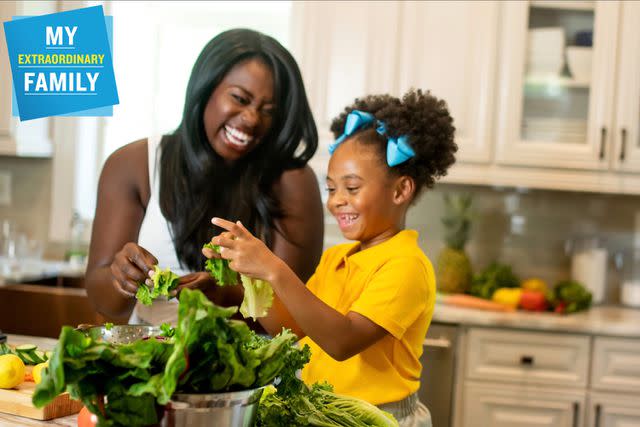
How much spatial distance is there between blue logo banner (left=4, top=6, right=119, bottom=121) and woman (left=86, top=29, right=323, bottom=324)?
0.51m

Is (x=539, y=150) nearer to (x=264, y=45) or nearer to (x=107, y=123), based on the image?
(x=264, y=45)

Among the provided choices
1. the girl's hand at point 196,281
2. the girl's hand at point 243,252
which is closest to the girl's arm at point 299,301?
the girl's hand at point 243,252

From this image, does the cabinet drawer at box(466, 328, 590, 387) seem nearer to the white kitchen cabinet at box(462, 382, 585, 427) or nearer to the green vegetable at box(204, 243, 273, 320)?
the white kitchen cabinet at box(462, 382, 585, 427)

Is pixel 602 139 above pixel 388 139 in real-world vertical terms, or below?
above

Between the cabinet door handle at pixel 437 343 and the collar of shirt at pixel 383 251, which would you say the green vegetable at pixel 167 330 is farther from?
the cabinet door handle at pixel 437 343

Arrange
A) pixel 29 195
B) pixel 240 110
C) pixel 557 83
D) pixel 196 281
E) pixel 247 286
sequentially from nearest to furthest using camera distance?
pixel 247 286 < pixel 196 281 < pixel 240 110 < pixel 557 83 < pixel 29 195

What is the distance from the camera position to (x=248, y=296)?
1222 mm

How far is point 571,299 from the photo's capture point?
2.51 metres

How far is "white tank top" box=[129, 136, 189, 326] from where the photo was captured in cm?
180

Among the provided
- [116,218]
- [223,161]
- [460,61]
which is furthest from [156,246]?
[460,61]

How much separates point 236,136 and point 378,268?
51 centimetres

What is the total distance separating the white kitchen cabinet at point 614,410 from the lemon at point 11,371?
5.57ft

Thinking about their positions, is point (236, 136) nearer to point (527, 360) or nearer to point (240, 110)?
point (240, 110)

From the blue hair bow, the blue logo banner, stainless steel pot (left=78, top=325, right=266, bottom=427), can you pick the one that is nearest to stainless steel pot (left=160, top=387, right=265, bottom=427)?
stainless steel pot (left=78, top=325, right=266, bottom=427)
